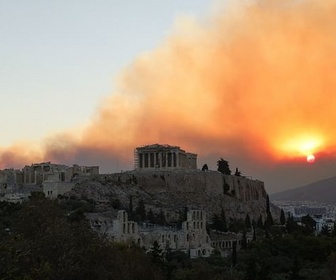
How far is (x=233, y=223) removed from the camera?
54.6 metres

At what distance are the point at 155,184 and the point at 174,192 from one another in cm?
182

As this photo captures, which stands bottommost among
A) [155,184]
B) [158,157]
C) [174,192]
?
[174,192]

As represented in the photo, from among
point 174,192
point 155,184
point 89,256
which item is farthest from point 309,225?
point 89,256

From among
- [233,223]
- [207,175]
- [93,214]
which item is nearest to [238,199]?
[207,175]

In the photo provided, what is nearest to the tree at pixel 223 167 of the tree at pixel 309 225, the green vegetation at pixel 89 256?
the tree at pixel 309 225

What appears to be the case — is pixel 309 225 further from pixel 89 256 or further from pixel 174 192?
pixel 89 256

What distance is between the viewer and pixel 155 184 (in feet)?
193

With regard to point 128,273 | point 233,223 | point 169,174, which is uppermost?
point 169,174

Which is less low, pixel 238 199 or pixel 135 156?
pixel 135 156

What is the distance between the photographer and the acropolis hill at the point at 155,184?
53031mm

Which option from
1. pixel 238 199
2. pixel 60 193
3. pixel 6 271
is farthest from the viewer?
pixel 238 199

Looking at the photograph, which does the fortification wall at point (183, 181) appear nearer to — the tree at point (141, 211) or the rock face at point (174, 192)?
the rock face at point (174, 192)

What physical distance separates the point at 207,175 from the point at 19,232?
43150 mm

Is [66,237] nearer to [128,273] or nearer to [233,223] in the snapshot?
[128,273]
